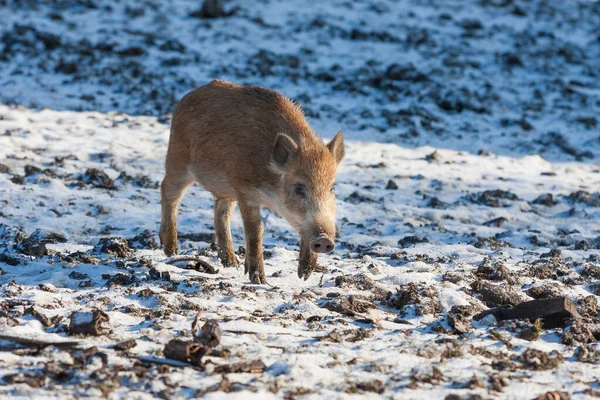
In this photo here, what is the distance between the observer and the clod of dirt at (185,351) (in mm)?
3646

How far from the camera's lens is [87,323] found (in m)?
3.94

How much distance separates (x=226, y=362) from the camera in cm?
371

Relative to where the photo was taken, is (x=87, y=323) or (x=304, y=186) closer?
(x=87, y=323)

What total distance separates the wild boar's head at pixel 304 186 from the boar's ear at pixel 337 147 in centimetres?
21

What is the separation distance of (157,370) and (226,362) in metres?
0.33

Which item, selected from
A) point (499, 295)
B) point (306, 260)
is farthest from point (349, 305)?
point (499, 295)

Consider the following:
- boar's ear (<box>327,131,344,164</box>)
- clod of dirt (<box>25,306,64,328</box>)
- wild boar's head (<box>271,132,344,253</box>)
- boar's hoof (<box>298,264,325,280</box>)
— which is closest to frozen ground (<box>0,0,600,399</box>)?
clod of dirt (<box>25,306,64,328</box>)

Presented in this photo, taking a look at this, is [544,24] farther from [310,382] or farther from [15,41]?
[310,382]

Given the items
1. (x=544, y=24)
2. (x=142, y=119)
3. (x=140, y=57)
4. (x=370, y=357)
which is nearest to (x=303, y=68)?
(x=140, y=57)

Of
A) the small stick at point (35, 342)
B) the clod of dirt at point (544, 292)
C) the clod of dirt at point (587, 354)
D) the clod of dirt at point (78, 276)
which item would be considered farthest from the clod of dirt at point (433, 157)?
the small stick at point (35, 342)

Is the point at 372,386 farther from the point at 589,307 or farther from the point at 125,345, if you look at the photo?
the point at 589,307

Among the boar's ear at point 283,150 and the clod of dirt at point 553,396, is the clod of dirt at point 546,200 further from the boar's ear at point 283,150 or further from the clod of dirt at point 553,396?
the clod of dirt at point 553,396

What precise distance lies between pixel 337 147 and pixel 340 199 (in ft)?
8.54

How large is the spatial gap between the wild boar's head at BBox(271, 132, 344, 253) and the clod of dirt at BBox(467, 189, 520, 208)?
3.49 metres
